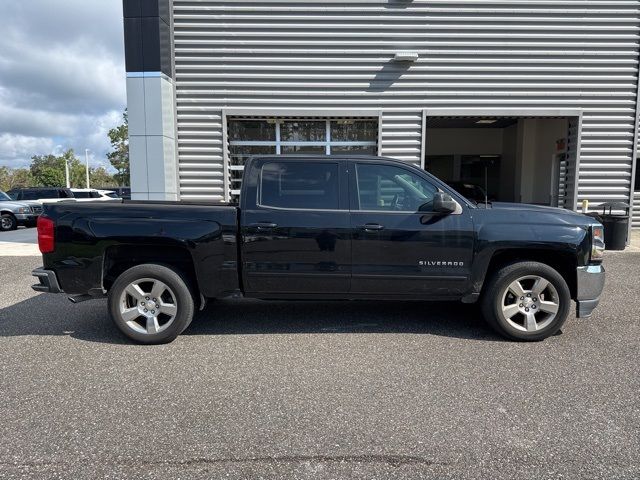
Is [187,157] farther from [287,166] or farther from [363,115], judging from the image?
[287,166]

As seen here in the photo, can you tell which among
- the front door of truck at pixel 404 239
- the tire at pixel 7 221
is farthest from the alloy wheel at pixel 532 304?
the tire at pixel 7 221

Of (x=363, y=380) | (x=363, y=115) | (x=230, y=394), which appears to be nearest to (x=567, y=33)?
(x=363, y=115)

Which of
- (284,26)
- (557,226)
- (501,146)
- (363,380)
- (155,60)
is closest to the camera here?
(363,380)

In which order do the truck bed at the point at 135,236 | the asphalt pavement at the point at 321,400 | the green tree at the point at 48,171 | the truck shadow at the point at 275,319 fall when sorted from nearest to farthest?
1. the asphalt pavement at the point at 321,400
2. the truck bed at the point at 135,236
3. the truck shadow at the point at 275,319
4. the green tree at the point at 48,171

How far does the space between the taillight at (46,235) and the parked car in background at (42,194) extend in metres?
16.7

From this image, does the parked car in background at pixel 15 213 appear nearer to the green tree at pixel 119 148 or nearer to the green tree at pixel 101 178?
the green tree at pixel 119 148

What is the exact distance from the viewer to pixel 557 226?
460 centimetres

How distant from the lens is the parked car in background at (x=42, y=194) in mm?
19359

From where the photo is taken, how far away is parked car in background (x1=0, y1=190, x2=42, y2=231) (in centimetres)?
1752

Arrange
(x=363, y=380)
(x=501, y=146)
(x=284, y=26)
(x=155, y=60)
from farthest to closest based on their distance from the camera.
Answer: (x=501, y=146), (x=284, y=26), (x=155, y=60), (x=363, y=380)

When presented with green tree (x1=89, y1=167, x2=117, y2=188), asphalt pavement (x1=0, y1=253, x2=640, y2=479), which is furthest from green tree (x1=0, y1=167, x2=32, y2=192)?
asphalt pavement (x1=0, y1=253, x2=640, y2=479)

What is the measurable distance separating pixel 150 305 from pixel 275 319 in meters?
1.46

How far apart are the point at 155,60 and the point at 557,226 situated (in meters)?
8.62

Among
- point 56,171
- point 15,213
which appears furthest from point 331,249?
point 56,171
